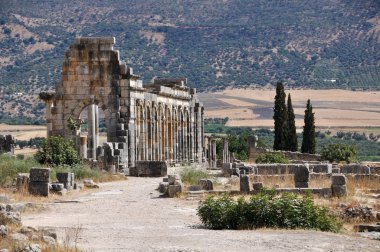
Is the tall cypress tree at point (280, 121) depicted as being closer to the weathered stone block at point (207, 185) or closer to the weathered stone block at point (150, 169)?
the weathered stone block at point (150, 169)

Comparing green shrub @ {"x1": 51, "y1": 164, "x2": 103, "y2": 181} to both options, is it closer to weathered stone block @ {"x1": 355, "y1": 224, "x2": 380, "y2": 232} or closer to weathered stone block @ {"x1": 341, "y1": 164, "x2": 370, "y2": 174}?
weathered stone block @ {"x1": 341, "y1": 164, "x2": 370, "y2": 174}

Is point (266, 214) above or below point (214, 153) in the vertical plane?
below

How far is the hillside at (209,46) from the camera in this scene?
16938 cm

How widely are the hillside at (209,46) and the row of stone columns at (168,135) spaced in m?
85.9

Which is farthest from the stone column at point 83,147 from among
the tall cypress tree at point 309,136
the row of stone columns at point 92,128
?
the tall cypress tree at point 309,136

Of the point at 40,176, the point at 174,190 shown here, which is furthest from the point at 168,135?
the point at 40,176

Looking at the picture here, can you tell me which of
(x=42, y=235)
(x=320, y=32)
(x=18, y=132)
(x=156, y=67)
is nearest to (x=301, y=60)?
(x=320, y=32)

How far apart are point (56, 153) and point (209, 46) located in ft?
478

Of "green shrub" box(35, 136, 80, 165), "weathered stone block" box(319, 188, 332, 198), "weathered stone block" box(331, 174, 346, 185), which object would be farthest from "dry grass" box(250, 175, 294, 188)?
"green shrub" box(35, 136, 80, 165)

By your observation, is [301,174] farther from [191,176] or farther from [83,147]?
[83,147]

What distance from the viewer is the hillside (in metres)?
169

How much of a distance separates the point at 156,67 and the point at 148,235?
150 meters

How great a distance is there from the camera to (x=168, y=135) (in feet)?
201

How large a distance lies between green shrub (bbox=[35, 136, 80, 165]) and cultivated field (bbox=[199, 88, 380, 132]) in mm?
98597
